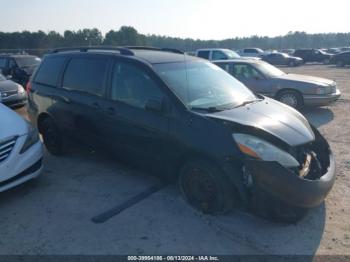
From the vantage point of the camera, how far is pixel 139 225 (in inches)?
139

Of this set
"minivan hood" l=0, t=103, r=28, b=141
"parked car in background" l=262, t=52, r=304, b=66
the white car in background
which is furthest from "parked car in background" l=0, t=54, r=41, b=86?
"parked car in background" l=262, t=52, r=304, b=66

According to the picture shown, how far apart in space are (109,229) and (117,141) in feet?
4.25

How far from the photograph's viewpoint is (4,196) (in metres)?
4.24

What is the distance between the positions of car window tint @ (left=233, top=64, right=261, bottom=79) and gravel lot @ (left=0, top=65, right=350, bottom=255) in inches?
208

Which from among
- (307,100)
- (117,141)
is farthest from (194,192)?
(307,100)

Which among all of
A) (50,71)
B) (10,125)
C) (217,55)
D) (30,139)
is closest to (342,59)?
(217,55)

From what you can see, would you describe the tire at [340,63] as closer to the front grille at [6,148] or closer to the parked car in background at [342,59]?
the parked car in background at [342,59]

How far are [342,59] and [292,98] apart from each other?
26.0 m

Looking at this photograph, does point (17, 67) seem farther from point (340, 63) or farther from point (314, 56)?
point (314, 56)

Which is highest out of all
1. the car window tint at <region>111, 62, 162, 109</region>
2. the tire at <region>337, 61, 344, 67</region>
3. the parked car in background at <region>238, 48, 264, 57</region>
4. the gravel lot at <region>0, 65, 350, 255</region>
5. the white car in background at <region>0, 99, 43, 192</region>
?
the car window tint at <region>111, 62, 162, 109</region>

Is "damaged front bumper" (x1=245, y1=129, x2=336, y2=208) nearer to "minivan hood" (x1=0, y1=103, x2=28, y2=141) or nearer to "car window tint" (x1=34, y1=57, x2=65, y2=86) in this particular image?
"minivan hood" (x1=0, y1=103, x2=28, y2=141)

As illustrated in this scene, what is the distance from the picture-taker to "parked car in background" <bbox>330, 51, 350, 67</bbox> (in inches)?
1213

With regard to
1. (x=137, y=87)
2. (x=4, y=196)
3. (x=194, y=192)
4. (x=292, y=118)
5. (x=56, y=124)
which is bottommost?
(x=4, y=196)

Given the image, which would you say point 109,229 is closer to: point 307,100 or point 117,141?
point 117,141
